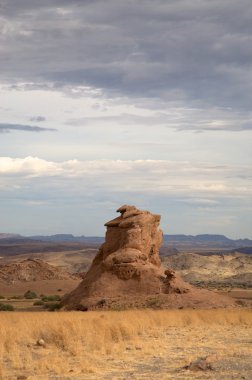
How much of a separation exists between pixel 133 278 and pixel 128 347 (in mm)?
18061

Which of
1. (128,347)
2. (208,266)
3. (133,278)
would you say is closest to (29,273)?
(133,278)

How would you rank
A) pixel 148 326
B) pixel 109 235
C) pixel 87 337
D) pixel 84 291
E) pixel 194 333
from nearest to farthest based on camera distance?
pixel 87 337, pixel 194 333, pixel 148 326, pixel 84 291, pixel 109 235

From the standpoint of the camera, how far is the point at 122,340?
63.3ft

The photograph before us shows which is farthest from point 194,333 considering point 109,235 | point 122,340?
point 109,235

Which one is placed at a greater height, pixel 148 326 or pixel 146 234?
pixel 146 234

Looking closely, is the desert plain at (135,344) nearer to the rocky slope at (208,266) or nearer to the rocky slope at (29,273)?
the rocky slope at (29,273)

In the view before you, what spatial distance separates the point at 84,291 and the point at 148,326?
1234 cm

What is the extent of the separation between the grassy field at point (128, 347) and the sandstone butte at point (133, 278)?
21.8ft

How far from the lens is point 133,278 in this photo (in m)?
35.5

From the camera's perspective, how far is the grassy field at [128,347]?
42.5 feet

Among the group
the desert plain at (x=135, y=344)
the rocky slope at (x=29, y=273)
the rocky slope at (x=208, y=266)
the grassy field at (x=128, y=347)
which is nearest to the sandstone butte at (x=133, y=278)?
the desert plain at (x=135, y=344)

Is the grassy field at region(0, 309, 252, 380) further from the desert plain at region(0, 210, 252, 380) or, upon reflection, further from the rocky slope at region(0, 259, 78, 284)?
the rocky slope at region(0, 259, 78, 284)

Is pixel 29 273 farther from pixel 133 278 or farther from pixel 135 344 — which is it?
pixel 135 344

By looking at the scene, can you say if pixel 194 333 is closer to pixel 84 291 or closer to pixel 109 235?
pixel 84 291
